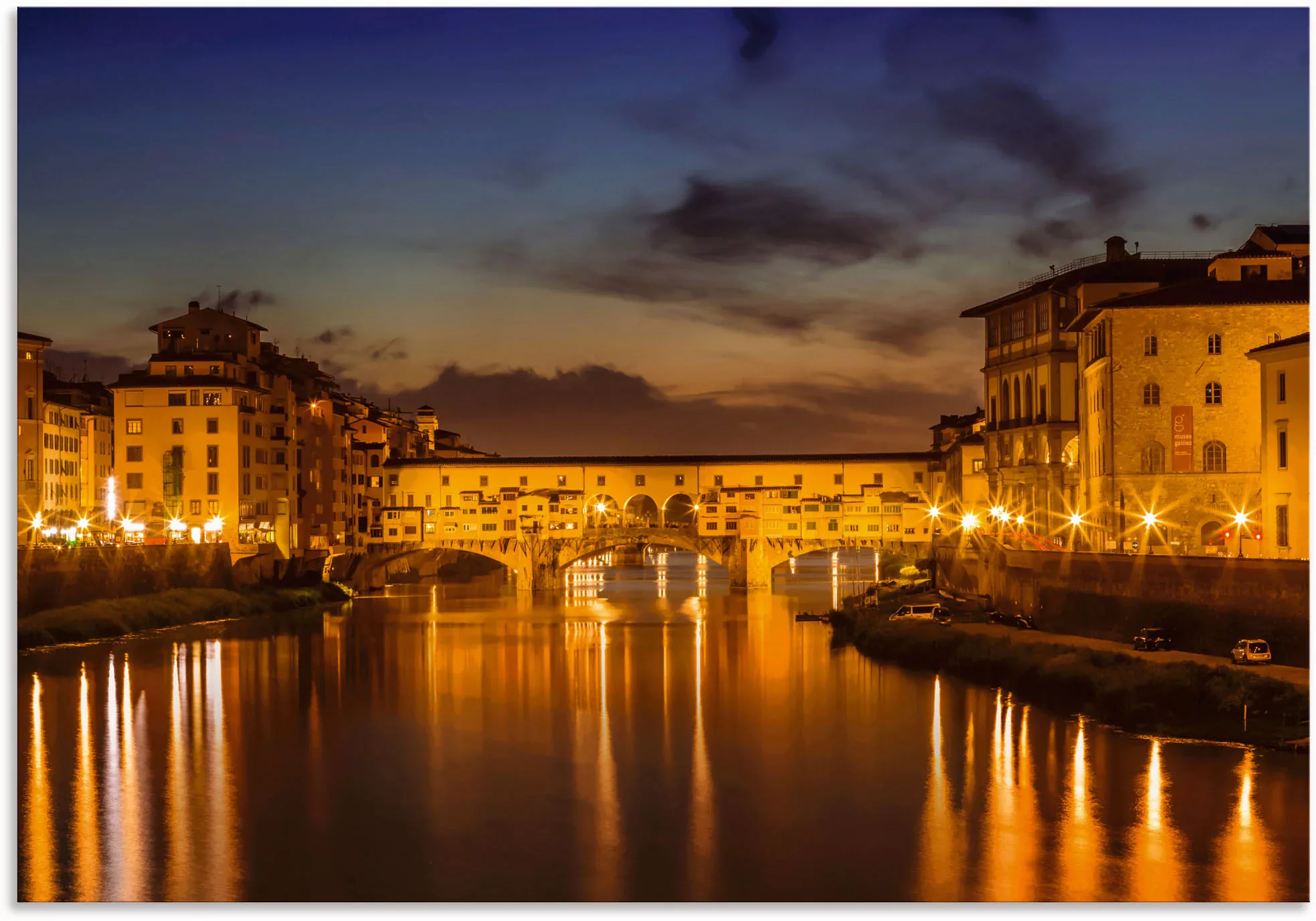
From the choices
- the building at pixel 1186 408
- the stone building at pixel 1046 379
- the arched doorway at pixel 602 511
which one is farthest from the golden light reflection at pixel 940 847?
the arched doorway at pixel 602 511

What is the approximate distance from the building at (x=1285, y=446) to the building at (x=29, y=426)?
118 feet

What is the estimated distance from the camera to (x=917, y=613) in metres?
49.8

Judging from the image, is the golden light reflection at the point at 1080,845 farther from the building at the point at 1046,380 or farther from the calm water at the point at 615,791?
the building at the point at 1046,380

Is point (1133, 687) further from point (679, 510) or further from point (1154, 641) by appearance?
point (679, 510)

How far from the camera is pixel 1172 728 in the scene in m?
28.0

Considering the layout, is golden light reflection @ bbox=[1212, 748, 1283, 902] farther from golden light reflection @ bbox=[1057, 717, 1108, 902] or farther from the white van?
the white van

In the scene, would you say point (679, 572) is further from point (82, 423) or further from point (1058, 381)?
point (1058, 381)

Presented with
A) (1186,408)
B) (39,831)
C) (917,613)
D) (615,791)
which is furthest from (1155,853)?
(917,613)

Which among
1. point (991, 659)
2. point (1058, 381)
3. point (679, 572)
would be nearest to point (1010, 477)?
point (1058, 381)

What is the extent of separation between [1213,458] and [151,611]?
35926 mm

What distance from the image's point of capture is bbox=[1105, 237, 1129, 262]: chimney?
61875mm

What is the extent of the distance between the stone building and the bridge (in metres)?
22.8

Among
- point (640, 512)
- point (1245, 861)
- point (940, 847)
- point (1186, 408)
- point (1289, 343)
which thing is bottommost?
point (940, 847)

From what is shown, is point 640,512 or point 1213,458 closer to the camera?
point 1213,458
